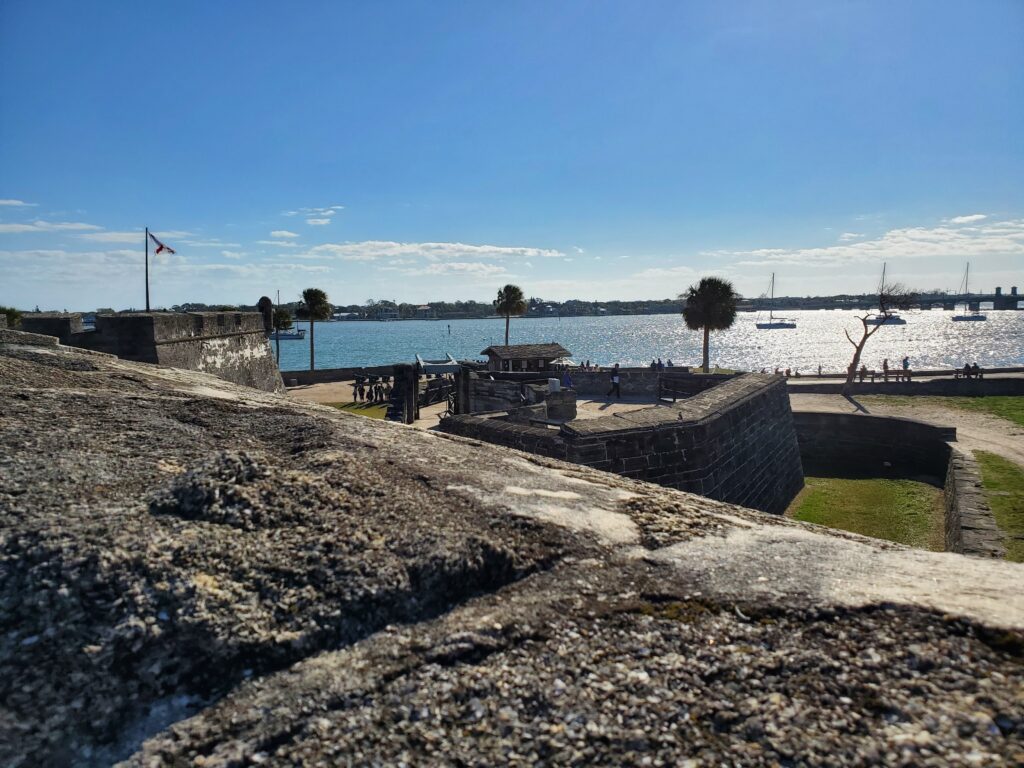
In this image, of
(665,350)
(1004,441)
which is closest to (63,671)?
(1004,441)

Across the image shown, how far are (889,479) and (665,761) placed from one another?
65.1 feet

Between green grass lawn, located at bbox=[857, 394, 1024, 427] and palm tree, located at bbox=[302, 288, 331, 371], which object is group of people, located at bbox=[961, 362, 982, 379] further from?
palm tree, located at bbox=[302, 288, 331, 371]

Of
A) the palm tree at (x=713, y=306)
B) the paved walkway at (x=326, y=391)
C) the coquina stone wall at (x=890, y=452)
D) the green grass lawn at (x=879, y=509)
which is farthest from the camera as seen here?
the palm tree at (x=713, y=306)

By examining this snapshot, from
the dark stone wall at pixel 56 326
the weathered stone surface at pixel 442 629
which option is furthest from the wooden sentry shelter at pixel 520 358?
the weathered stone surface at pixel 442 629

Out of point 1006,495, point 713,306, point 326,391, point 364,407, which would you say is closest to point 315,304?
point 326,391

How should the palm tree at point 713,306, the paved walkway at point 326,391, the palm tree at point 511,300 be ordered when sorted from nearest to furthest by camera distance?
1. the paved walkway at point 326,391
2. the palm tree at point 713,306
3. the palm tree at point 511,300

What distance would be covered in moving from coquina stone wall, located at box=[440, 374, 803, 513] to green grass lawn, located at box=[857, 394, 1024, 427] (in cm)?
1433

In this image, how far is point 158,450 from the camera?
3.89 m

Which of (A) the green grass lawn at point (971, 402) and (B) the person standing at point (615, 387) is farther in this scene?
(B) the person standing at point (615, 387)

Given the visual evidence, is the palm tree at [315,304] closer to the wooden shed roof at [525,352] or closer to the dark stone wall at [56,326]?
the wooden shed roof at [525,352]

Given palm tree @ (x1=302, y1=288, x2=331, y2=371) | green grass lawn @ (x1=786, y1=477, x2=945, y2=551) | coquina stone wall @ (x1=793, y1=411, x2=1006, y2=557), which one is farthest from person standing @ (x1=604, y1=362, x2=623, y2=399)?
palm tree @ (x1=302, y1=288, x2=331, y2=371)

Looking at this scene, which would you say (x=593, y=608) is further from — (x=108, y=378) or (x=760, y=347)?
(x=760, y=347)

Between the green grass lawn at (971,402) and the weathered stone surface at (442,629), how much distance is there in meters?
24.9

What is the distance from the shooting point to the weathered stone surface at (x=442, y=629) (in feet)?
7.11
